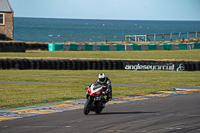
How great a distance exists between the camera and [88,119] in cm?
1059

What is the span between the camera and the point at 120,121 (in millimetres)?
10180

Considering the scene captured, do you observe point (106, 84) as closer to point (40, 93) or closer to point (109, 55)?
point (40, 93)

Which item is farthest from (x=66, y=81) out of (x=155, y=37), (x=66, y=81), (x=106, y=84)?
(x=155, y=37)

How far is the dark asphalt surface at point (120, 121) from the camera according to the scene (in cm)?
902

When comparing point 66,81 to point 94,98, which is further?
point 66,81

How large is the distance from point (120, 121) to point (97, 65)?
19.4 metres

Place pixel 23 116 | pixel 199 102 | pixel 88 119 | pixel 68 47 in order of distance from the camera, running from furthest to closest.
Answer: pixel 68 47
pixel 199 102
pixel 23 116
pixel 88 119

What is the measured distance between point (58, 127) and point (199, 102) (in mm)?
6870

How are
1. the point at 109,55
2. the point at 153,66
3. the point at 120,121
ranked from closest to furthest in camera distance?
the point at 120,121 < the point at 153,66 < the point at 109,55

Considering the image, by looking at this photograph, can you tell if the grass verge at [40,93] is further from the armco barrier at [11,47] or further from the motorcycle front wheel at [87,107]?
the armco barrier at [11,47]

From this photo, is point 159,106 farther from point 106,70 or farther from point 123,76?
point 106,70

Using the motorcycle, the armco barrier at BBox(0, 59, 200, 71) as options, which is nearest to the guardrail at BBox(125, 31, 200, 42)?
the armco barrier at BBox(0, 59, 200, 71)

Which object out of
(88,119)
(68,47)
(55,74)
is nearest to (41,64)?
(55,74)

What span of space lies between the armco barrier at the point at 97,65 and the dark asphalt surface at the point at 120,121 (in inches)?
630
